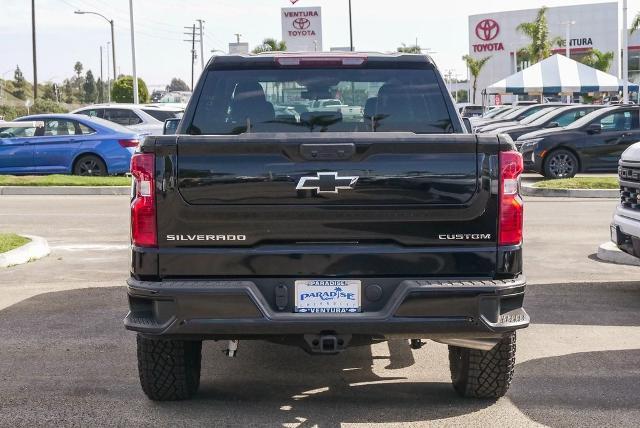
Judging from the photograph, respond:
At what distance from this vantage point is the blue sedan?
21.0 m

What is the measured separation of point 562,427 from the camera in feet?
17.4

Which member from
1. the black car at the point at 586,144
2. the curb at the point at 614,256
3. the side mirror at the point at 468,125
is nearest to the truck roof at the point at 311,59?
the side mirror at the point at 468,125

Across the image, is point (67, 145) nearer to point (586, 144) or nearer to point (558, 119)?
point (586, 144)

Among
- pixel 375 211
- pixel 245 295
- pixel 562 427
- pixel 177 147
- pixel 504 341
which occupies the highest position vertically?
pixel 177 147


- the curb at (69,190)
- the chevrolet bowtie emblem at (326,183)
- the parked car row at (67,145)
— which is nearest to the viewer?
the chevrolet bowtie emblem at (326,183)

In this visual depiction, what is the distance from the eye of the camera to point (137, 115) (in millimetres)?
23891

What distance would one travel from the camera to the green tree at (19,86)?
118137 millimetres

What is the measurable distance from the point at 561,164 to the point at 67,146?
34.4 feet

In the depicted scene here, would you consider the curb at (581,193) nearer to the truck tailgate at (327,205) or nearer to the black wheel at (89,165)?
the black wheel at (89,165)

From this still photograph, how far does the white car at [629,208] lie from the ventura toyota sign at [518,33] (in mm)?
80438

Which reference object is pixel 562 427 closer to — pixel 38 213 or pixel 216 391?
pixel 216 391

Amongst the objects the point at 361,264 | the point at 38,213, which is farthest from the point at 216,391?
the point at 38,213

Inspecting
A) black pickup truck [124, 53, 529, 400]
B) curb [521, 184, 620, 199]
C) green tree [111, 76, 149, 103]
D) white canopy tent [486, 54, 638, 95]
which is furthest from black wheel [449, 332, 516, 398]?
green tree [111, 76, 149, 103]

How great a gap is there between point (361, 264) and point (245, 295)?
1.94ft
